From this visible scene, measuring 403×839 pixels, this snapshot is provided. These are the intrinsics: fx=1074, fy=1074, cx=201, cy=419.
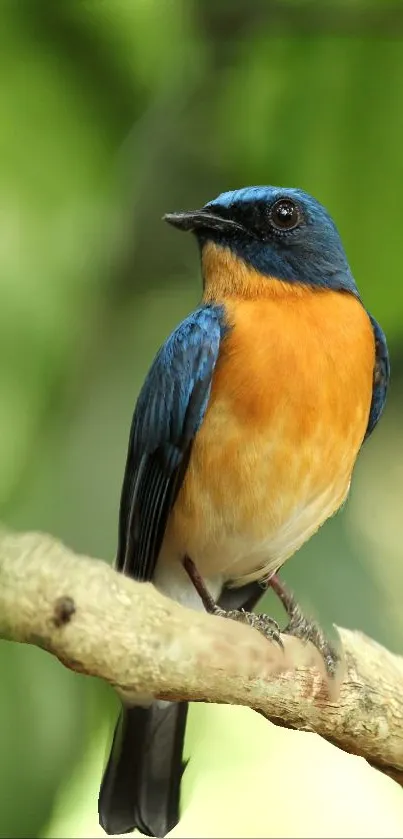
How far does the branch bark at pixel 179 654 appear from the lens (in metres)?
0.71

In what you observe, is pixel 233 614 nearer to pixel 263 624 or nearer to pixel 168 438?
pixel 263 624

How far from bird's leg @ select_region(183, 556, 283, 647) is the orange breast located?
0.08 m

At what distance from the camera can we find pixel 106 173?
980mm

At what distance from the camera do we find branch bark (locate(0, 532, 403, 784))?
2.33 ft

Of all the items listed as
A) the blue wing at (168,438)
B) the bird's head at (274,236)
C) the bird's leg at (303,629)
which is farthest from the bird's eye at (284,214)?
the bird's leg at (303,629)

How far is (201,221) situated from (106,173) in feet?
1.21

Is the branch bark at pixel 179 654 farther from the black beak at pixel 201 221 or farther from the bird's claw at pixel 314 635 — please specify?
the black beak at pixel 201 221

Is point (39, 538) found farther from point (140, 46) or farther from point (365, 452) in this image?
point (365, 452)

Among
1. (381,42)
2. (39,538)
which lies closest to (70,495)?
(39,538)

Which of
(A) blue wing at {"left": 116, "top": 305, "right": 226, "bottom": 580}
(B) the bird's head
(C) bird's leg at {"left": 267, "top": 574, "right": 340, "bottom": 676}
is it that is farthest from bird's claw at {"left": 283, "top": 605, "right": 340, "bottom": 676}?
(B) the bird's head

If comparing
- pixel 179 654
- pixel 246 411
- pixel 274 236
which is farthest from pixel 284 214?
pixel 179 654

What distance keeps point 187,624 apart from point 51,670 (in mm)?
183

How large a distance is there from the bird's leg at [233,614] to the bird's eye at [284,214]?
500mm

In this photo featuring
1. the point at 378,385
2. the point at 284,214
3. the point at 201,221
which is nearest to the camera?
the point at 201,221
